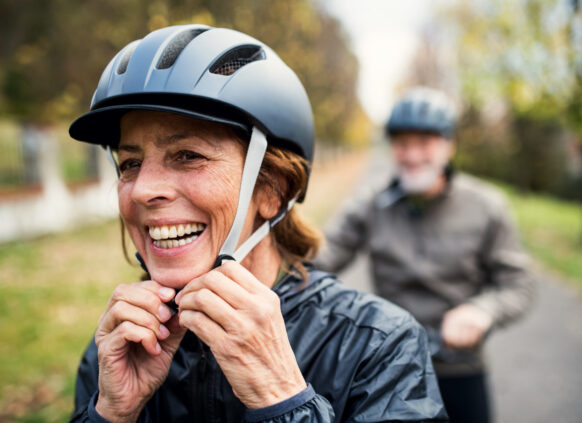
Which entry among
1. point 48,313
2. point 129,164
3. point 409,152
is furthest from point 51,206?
point 129,164

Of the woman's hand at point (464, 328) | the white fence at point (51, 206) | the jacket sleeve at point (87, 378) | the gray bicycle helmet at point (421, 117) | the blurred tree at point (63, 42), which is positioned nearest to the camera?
the jacket sleeve at point (87, 378)

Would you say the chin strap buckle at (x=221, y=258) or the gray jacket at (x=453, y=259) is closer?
the chin strap buckle at (x=221, y=258)

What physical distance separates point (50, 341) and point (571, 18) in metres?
11.7

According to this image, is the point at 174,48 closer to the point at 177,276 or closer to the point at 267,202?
the point at 267,202

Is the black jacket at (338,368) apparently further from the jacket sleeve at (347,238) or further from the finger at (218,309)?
the jacket sleeve at (347,238)

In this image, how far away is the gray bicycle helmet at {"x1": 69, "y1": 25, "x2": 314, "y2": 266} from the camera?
61.7 inches

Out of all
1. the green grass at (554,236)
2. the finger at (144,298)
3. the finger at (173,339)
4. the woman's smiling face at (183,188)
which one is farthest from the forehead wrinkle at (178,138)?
the green grass at (554,236)

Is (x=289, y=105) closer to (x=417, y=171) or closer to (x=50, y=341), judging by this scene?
(x=417, y=171)

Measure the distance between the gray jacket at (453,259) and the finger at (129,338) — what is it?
1803 millimetres

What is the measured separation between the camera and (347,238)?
338cm

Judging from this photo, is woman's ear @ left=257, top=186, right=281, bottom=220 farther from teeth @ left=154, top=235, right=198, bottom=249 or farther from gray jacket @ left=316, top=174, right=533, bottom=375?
gray jacket @ left=316, top=174, right=533, bottom=375

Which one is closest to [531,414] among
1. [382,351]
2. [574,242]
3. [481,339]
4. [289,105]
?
[481,339]

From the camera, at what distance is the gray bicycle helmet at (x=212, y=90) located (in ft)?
5.14

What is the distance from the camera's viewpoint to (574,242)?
37.0ft
